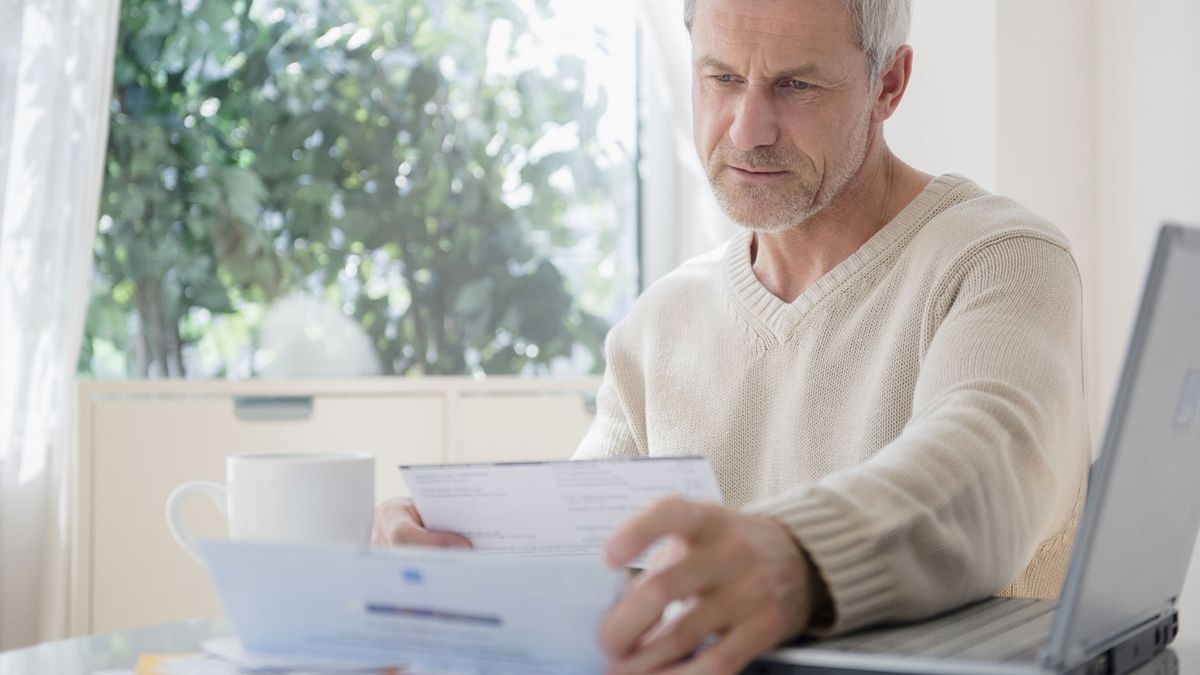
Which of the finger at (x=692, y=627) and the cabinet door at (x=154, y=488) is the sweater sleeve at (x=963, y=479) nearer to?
the finger at (x=692, y=627)

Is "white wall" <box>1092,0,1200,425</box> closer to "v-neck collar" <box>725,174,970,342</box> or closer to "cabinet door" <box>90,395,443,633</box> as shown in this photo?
"v-neck collar" <box>725,174,970,342</box>

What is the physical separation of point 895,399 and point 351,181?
1595 millimetres

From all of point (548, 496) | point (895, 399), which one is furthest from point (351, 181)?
point (548, 496)

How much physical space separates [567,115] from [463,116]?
228 millimetres

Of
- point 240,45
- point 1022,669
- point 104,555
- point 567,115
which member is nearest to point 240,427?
point 104,555

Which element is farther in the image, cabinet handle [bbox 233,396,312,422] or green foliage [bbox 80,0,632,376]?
green foliage [bbox 80,0,632,376]

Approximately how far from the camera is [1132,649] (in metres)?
0.72

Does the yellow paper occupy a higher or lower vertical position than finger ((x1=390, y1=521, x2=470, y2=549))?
Result: lower

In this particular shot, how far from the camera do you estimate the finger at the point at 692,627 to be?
0.61 meters

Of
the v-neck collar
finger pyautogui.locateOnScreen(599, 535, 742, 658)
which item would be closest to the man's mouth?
the v-neck collar

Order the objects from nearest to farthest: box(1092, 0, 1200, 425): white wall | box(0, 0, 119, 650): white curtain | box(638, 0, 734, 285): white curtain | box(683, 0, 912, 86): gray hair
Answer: box(683, 0, 912, 86): gray hair < box(1092, 0, 1200, 425): white wall < box(0, 0, 119, 650): white curtain < box(638, 0, 734, 285): white curtain

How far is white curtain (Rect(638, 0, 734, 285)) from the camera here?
103 inches

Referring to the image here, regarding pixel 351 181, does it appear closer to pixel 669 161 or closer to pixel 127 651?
pixel 669 161

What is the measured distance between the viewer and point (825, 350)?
1299mm
